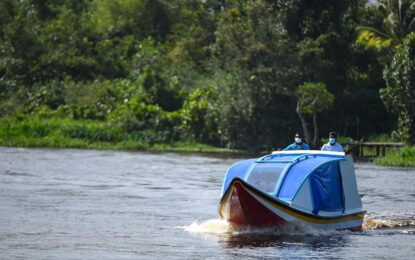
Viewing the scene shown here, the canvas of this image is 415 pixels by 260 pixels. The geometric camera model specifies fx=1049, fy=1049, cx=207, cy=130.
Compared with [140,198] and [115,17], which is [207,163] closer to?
[140,198]

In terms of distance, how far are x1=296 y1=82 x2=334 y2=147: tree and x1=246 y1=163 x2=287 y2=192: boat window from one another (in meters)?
31.0

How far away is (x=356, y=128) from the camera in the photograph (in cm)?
5844

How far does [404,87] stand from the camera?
166 ft

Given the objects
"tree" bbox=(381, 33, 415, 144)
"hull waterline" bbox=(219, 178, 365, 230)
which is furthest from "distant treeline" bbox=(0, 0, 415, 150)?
"hull waterline" bbox=(219, 178, 365, 230)

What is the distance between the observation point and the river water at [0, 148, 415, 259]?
2038 centimetres

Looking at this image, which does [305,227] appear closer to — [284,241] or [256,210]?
[284,241]

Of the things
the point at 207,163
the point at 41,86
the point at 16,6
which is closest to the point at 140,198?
the point at 207,163

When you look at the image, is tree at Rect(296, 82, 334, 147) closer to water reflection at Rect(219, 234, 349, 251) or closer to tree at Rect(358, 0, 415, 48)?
tree at Rect(358, 0, 415, 48)

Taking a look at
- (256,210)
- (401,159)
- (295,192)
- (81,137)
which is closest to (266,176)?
(295,192)

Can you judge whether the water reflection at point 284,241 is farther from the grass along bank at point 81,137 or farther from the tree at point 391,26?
the grass along bank at point 81,137

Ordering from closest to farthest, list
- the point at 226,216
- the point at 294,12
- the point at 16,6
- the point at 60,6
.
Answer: the point at 226,216
the point at 294,12
the point at 16,6
the point at 60,6

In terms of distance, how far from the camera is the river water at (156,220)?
20375 mm

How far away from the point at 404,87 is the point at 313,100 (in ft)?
18.2

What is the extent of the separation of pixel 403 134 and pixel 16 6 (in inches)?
1486
